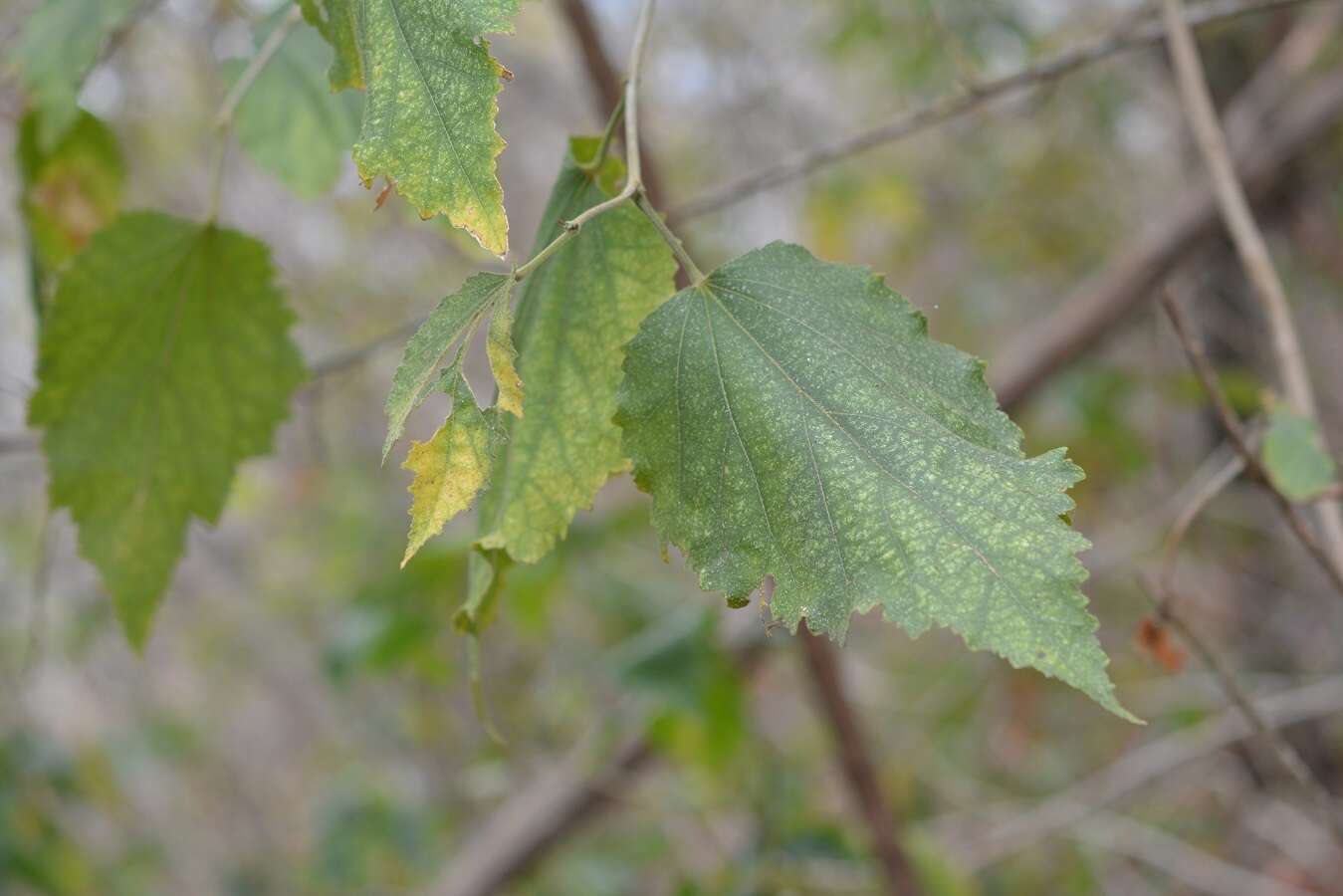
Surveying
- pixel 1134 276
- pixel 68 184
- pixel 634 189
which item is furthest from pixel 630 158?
pixel 1134 276

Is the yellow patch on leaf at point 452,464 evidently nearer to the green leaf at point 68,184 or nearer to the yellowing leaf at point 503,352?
the yellowing leaf at point 503,352

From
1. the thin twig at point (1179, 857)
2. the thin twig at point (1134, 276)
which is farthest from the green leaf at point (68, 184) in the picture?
the thin twig at point (1179, 857)

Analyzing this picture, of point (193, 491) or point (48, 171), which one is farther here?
point (48, 171)

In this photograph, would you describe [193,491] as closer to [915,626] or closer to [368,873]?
[915,626]

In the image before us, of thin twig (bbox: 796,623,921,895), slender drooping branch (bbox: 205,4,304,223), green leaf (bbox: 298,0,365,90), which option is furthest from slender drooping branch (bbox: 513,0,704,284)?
thin twig (bbox: 796,623,921,895)

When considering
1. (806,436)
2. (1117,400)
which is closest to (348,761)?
(1117,400)

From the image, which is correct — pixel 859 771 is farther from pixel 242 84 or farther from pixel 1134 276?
pixel 242 84
